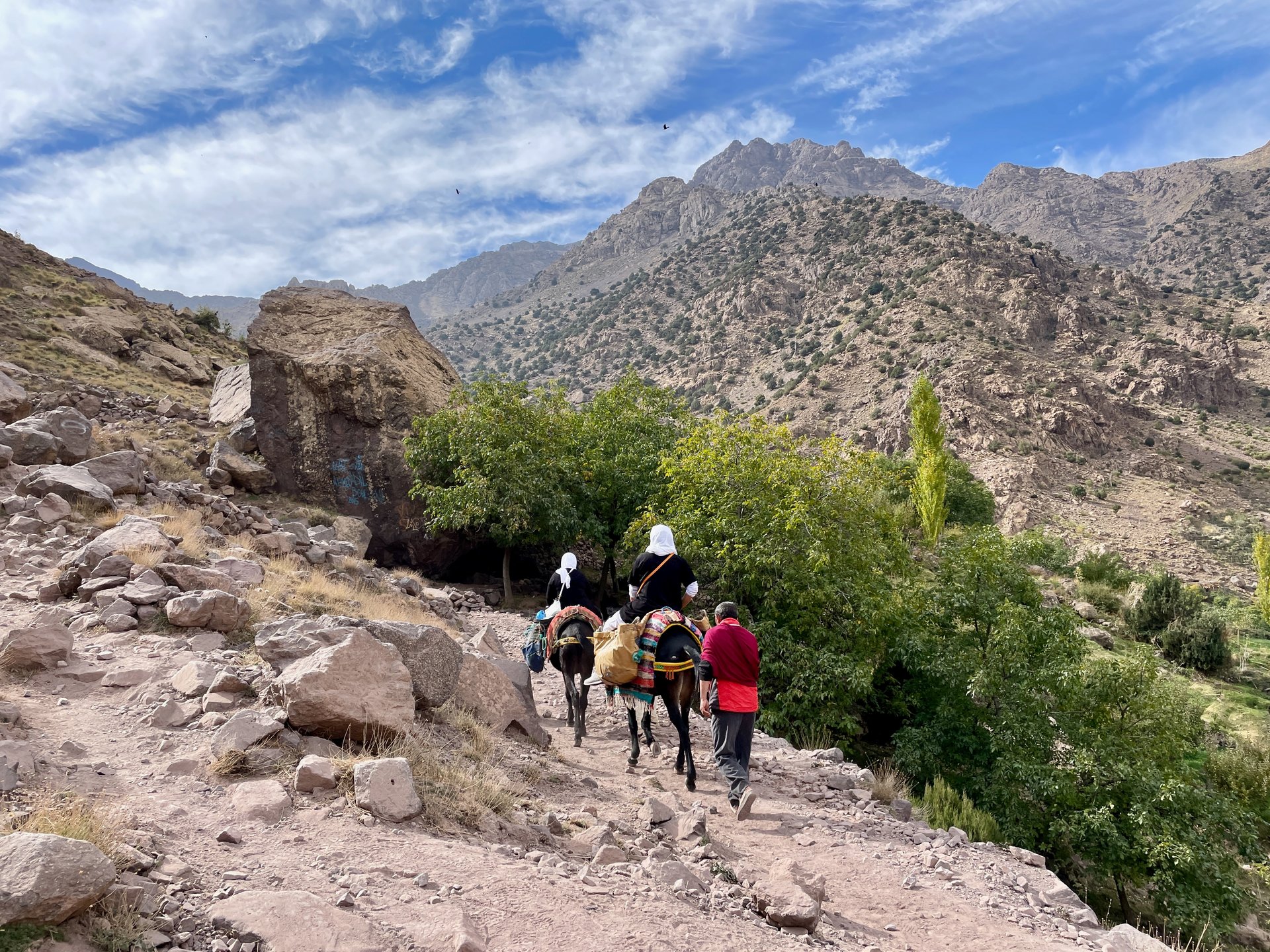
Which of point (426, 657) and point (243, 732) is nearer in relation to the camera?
point (243, 732)

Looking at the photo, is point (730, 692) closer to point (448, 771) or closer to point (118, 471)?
point (448, 771)

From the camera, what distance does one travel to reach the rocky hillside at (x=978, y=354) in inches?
1790

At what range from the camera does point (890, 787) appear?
27.0 ft

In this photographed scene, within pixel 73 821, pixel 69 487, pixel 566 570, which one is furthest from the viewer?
pixel 69 487

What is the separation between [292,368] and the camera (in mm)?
18406

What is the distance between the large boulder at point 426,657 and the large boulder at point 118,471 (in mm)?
Answer: 8066

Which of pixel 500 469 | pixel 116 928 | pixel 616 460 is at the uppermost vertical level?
pixel 616 460

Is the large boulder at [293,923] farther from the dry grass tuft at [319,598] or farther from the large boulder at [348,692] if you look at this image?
the dry grass tuft at [319,598]

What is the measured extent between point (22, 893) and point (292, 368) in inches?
707

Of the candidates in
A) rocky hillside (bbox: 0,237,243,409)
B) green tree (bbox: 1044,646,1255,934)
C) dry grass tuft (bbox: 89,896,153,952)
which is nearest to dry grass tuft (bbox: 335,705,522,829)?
dry grass tuft (bbox: 89,896,153,952)

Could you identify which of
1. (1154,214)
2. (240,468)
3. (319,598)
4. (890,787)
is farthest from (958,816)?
(1154,214)

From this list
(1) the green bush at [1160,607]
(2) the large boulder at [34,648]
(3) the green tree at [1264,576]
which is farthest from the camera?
(3) the green tree at [1264,576]

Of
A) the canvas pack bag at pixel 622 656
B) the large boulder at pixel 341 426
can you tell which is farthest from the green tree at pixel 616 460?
the canvas pack bag at pixel 622 656

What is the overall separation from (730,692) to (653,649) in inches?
43.5
